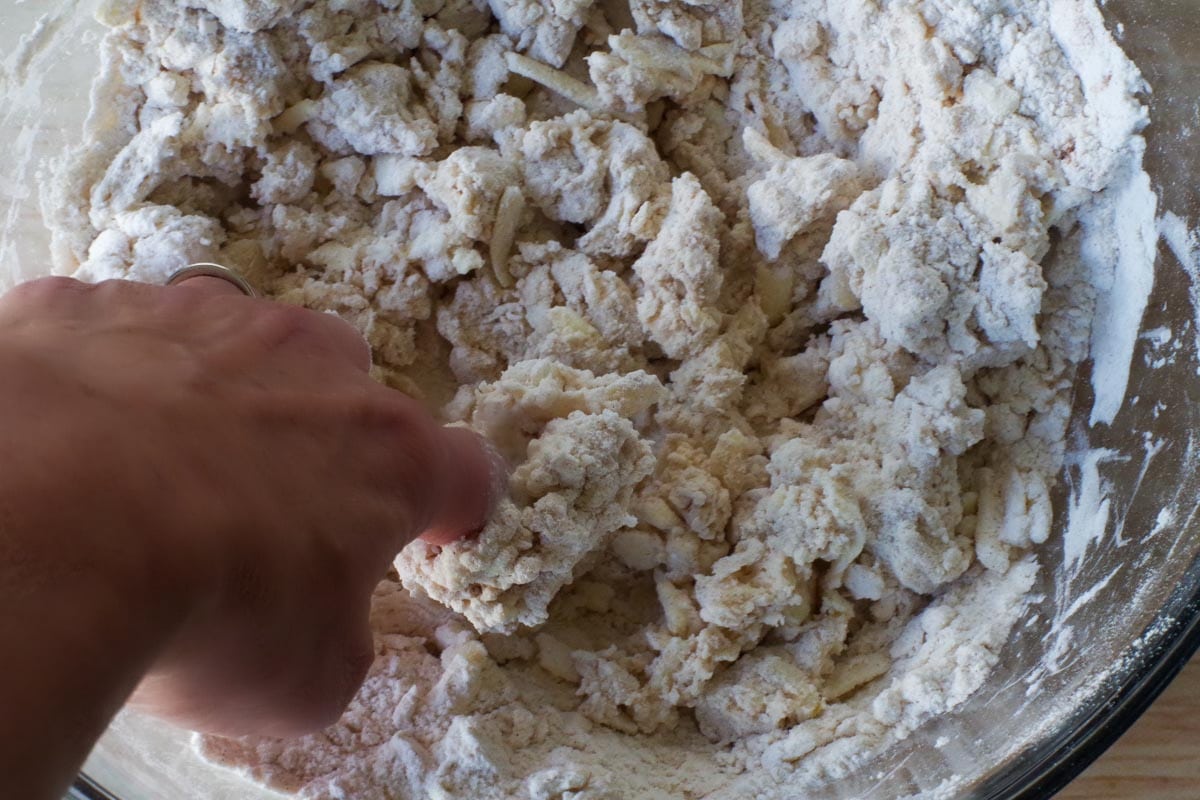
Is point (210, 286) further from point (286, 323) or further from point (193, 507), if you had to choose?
point (193, 507)

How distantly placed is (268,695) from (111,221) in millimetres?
702

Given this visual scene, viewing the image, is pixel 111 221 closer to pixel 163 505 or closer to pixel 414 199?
pixel 414 199

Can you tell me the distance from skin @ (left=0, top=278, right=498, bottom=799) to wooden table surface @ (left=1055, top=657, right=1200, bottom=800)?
2.96ft

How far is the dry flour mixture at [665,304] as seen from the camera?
1108 millimetres

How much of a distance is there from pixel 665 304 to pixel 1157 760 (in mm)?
892

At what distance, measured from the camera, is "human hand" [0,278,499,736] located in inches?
25.9

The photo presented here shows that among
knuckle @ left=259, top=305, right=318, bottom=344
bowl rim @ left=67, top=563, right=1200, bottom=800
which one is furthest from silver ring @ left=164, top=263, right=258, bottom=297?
bowl rim @ left=67, top=563, right=1200, bottom=800

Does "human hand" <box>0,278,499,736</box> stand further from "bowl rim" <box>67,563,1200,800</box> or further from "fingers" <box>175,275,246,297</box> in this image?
"bowl rim" <box>67,563,1200,800</box>

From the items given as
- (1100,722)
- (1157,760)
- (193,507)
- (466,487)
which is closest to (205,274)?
(466,487)

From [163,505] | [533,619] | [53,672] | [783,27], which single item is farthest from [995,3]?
[53,672]

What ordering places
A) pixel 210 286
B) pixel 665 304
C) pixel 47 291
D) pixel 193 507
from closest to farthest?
pixel 193 507 → pixel 47 291 → pixel 210 286 → pixel 665 304

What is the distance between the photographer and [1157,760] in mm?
1251

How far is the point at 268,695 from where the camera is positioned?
2.72 feet

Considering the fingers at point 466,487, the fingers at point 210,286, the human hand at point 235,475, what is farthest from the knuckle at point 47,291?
the fingers at point 466,487
